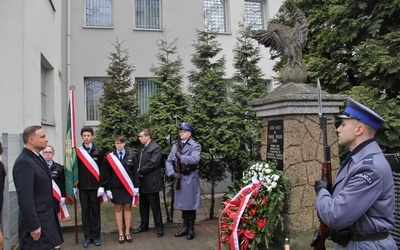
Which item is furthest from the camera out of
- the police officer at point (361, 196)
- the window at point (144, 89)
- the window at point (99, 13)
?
the window at point (144, 89)

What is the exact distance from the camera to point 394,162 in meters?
3.73

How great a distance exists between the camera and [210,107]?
7445mm

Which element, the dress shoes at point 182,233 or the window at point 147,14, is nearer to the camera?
the dress shoes at point 182,233

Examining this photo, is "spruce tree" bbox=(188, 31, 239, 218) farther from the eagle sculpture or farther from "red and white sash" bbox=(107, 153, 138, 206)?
the eagle sculpture

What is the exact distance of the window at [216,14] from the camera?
12977 millimetres

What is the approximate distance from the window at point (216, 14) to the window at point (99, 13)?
139 inches

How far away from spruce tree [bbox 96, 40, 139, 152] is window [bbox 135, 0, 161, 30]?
463 centimetres

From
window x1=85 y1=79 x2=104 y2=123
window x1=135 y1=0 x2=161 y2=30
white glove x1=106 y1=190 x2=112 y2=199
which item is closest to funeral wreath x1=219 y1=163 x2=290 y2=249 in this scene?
white glove x1=106 y1=190 x2=112 y2=199

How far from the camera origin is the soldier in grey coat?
20.1ft

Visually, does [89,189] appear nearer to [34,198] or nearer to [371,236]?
[34,198]

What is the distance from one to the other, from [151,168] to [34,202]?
2.81 m

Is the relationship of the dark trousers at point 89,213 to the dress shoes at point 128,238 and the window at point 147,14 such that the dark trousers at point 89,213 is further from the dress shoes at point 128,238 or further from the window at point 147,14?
the window at point 147,14

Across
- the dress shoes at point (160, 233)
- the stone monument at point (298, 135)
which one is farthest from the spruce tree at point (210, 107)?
the stone monument at point (298, 135)

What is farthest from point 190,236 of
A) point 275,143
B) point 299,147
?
point 299,147
